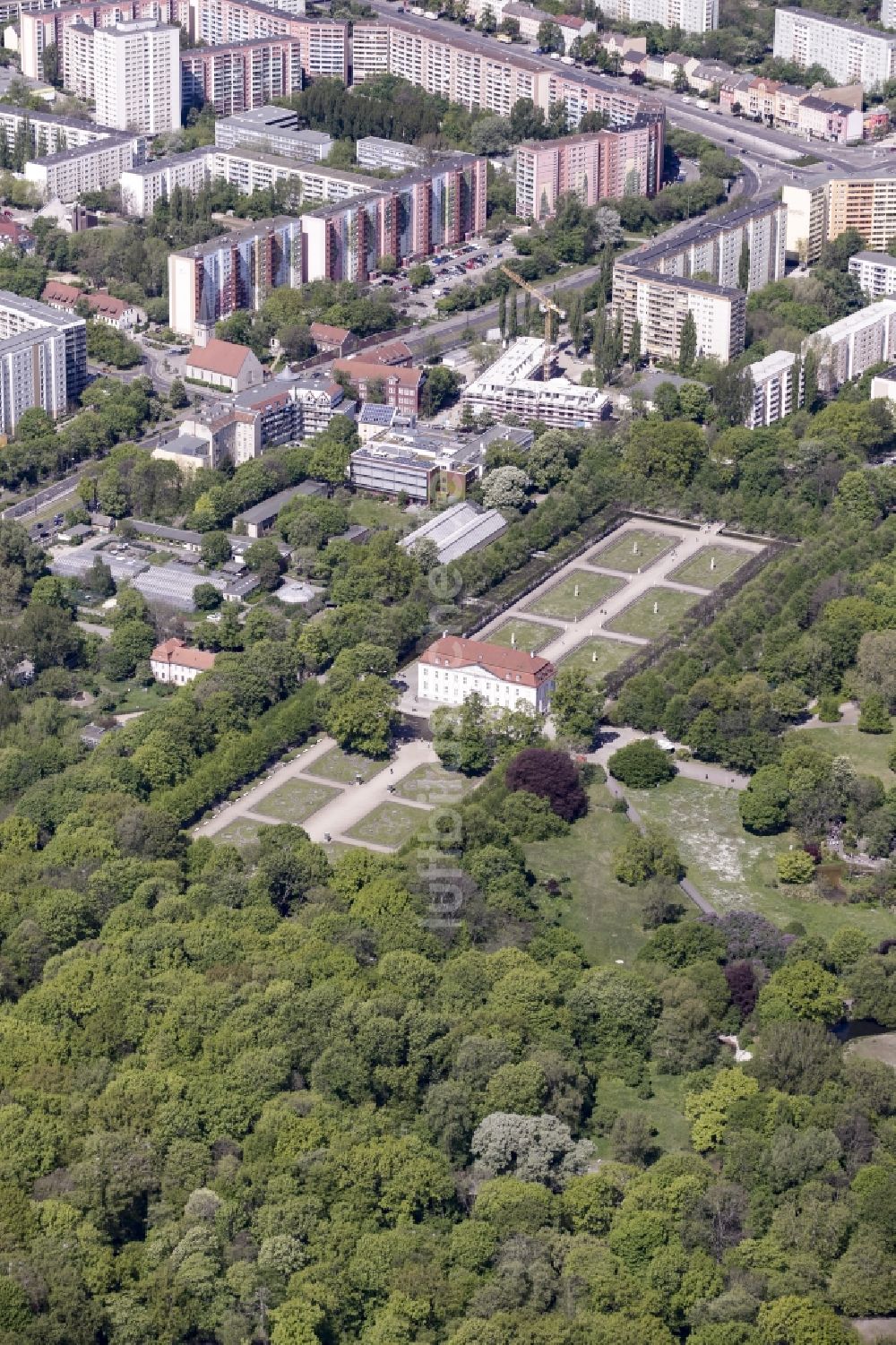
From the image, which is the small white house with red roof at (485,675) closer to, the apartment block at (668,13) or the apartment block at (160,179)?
the apartment block at (160,179)

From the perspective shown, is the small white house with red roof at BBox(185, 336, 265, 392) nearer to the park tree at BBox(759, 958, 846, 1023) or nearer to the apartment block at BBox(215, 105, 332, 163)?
the apartment block at BBox(215, 105, 332, 163)

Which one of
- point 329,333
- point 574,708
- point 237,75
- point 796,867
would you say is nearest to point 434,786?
point 574,708

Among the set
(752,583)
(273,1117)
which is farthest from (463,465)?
(273,1117)

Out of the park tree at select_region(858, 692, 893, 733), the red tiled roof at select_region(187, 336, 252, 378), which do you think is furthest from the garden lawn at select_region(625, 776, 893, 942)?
the red tiled roof at select_region(187, 336, 252, 378)

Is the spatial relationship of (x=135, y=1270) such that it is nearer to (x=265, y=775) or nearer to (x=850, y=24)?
(x=265, y=775)

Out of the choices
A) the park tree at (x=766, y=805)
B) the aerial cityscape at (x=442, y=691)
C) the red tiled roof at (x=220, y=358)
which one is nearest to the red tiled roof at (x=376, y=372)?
the aerial cityscape at (x=442, y=691)
